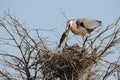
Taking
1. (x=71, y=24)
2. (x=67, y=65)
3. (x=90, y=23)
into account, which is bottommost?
(x=67, y=65)

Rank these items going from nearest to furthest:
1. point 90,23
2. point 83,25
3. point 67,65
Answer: point 67,65 → point 90,23 → point 83,25

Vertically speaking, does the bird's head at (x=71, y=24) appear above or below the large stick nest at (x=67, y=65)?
above

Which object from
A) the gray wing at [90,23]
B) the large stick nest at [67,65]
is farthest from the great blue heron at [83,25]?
the large stick nest at [67,65]

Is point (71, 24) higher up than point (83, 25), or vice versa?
point (71, 24)

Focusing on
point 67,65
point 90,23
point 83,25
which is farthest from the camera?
point 83,25

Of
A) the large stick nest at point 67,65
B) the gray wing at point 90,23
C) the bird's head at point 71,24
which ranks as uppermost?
the bird's head at point 71,24

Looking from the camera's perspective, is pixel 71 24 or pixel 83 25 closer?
pixel 71 24

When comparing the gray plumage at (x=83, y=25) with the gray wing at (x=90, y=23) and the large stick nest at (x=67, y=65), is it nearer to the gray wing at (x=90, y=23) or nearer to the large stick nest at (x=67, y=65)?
the gray wing at (x=90, y=23)

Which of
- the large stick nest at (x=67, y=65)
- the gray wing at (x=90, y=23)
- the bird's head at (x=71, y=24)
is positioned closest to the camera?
the large stick nest at (x=67, y=65)

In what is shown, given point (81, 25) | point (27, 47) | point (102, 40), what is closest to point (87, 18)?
point (81, 25)

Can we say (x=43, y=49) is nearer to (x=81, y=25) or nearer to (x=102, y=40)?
(x=102, y=40)

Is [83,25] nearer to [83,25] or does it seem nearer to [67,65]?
[83,25]

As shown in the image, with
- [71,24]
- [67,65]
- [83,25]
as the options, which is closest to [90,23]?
[83,25]

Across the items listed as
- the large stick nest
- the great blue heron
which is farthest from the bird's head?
the large stick nest
